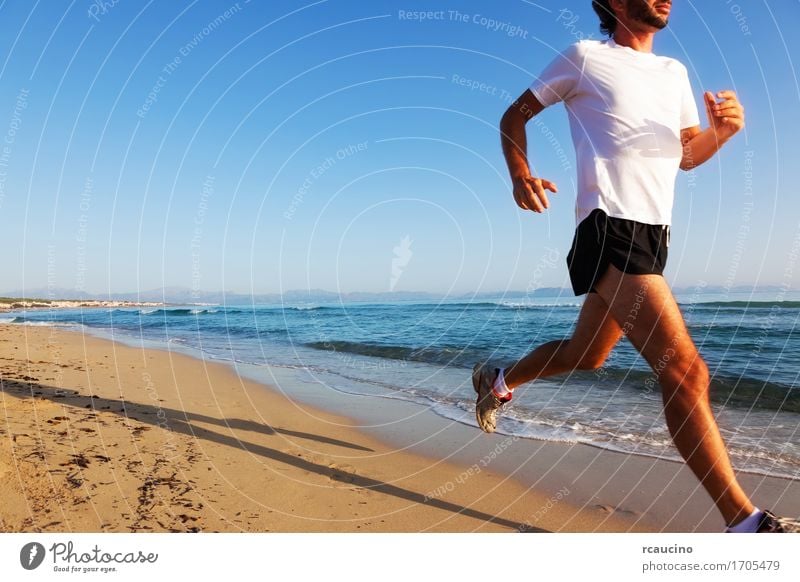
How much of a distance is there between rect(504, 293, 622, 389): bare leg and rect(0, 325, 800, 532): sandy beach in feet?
3.62

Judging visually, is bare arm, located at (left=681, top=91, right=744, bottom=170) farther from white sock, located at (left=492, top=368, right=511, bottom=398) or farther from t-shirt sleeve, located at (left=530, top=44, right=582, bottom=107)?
white sock, located at (left=492, top=368, right=511, bottom=398)

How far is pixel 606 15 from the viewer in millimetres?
2900

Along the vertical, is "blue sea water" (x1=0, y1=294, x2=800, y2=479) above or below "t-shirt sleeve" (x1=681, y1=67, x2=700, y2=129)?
below

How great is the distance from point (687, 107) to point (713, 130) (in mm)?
203

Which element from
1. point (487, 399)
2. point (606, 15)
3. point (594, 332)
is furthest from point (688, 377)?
point (606, 15)

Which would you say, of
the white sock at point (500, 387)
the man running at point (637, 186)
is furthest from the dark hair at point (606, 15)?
the white sock at point (500, 387)

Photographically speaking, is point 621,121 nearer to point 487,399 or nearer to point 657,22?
point 657,22

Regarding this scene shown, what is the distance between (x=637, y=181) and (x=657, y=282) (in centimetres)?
49

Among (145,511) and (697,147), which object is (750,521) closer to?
(697,147)

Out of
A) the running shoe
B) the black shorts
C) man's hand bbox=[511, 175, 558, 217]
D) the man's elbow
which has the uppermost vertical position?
the man's elbow

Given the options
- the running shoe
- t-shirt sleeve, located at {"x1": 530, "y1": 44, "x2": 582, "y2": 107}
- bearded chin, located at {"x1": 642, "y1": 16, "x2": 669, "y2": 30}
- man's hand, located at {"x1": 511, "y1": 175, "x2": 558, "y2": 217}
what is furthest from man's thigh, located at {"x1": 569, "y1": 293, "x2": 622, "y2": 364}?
bearded chin, located at {"x1": 642, "y1": 16, "x2": 669, "y2": 30}

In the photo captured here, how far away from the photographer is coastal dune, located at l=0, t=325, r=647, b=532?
10.5 feet

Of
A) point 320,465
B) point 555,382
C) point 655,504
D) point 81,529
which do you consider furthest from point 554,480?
point 555,382

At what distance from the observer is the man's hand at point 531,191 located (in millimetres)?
2402
